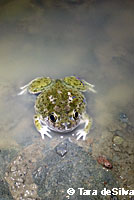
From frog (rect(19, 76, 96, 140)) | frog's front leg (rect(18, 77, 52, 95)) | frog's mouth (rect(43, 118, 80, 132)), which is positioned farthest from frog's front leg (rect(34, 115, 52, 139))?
frog's front leg (rect(18, 77, 52, 95))

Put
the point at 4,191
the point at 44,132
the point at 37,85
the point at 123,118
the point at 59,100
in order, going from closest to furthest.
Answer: the point at 4,191 → the point at 59,100 → the point at 44,132 → the point at 123,118 → the point at 37,85

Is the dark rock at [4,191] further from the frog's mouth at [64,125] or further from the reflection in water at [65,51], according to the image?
the frog's mouth at [64,125]

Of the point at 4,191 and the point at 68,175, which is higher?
the point at 68,175

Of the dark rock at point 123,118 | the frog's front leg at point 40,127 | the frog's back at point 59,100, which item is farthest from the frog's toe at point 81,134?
the dark rock at point 123,118

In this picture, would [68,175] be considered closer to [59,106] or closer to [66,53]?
[59,106]

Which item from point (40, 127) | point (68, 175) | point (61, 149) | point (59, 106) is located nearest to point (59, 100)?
point (59, 106)

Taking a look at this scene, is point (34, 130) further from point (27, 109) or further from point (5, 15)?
point (5, 15)
